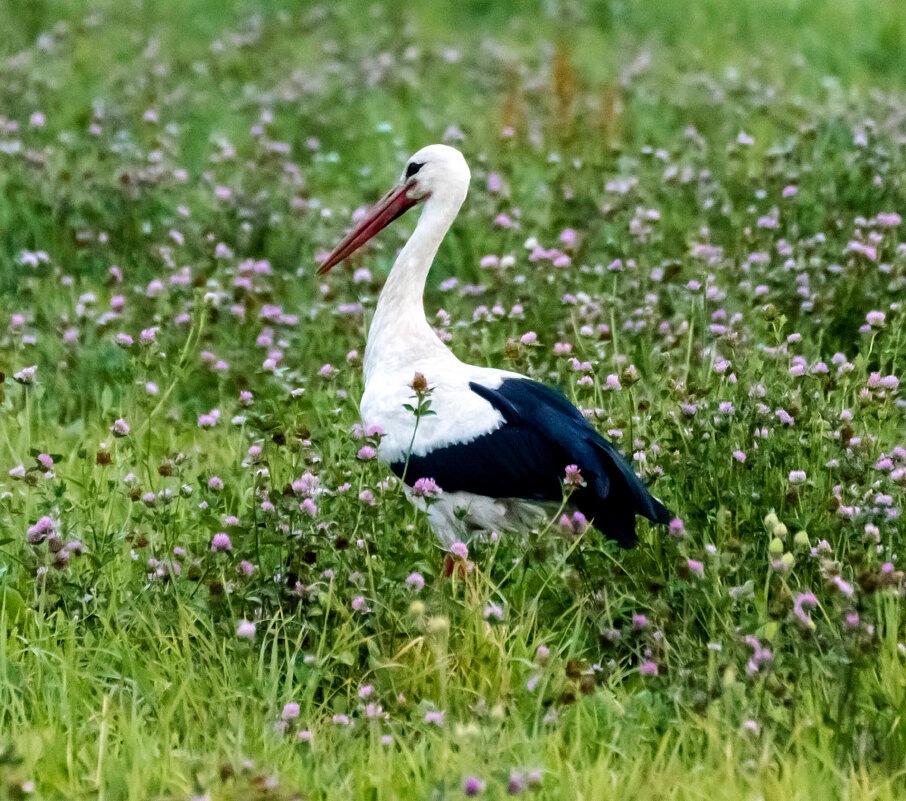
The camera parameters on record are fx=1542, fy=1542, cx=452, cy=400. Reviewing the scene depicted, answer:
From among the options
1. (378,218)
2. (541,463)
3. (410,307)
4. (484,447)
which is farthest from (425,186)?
(541,463)

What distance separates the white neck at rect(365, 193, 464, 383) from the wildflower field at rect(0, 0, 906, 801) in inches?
9.2

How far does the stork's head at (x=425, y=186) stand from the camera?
15.8ft

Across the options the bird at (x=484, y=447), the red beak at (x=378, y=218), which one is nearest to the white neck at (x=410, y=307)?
the bird at (x=484, y=447)

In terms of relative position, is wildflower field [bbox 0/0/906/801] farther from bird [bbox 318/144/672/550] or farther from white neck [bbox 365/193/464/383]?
white neck [bbox 365/193/464/383]

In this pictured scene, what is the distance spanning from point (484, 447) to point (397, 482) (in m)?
0.30

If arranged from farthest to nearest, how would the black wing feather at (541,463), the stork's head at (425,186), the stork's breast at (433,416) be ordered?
the stork's head at (425,186), the stork's breast at (433,416), the black wing feather at (541,463)

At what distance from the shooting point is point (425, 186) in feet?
16.0

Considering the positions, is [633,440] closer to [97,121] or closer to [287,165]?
[287,165]

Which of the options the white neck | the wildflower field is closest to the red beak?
the white neck

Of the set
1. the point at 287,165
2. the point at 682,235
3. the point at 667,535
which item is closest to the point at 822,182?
the point at 682,235

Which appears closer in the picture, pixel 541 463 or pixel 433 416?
pixel 541 463

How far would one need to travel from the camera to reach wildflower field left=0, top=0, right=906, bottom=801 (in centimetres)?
317

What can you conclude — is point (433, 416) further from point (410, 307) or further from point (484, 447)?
point (410, 307)

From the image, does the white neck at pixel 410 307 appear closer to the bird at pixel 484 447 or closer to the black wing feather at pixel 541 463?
the bird at pixel 484 447
